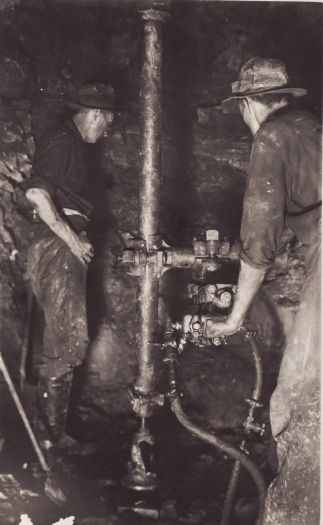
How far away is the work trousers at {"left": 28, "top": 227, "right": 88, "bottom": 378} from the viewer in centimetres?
404

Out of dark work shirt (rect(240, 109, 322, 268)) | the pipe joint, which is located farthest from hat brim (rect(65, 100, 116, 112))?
the pipe joint

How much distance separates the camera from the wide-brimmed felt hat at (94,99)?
4.10 m

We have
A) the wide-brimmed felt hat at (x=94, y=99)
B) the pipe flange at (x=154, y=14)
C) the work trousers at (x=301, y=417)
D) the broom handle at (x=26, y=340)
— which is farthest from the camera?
the broom handle at (x=26, y=340)

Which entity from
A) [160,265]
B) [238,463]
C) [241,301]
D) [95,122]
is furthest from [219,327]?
[95,122]

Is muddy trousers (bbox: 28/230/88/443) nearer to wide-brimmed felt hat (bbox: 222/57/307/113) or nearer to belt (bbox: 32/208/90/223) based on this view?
belt (bbox: 32/208/90/223)

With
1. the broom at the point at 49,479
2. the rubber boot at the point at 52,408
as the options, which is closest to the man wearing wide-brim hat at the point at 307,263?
the broom at the point at 49,479

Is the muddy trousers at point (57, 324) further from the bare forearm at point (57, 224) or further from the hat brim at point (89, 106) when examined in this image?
the hat brim at point (89, 106)

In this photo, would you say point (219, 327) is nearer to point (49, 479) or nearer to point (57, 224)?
point (57, 224)

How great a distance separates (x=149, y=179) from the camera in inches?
136

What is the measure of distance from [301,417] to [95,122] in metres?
2.52

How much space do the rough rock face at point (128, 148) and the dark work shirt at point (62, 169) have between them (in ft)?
3.14

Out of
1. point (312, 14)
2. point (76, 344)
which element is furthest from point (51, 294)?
point (312, 14)

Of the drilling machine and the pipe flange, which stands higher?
the pipe flange

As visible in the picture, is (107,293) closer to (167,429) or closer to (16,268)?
(16,268)
